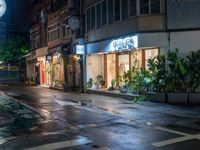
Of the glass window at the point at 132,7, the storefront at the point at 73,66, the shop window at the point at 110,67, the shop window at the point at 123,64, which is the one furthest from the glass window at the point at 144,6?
the storefront at the point at 73,66

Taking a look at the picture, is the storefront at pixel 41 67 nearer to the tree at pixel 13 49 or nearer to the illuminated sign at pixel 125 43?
the tree at pixel 13 49

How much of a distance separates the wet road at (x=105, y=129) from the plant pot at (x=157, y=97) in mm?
2096

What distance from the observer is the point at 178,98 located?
2170 centimetres

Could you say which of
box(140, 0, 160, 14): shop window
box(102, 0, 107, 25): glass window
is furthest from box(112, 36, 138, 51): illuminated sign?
box(102, 0, 107, 25): glass window

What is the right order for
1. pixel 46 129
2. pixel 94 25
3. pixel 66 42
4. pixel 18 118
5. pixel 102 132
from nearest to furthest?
pixel 102 132 < pixel 46 129 < pixel 18 118 < pixel 94 25 < pixel 66 42

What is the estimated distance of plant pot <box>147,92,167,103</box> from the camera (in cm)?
2200

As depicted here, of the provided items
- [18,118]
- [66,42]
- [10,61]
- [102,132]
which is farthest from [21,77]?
[102,132]

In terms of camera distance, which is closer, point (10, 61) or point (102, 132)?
point (102, 132)

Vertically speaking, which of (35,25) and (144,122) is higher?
(35,25)

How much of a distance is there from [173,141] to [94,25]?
21.0m

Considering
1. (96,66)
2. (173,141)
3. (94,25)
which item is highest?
Result: (94,25)

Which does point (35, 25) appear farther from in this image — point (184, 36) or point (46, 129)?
point (46, 129)

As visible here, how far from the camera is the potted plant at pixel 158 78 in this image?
73.6 ft

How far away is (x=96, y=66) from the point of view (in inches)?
1277
